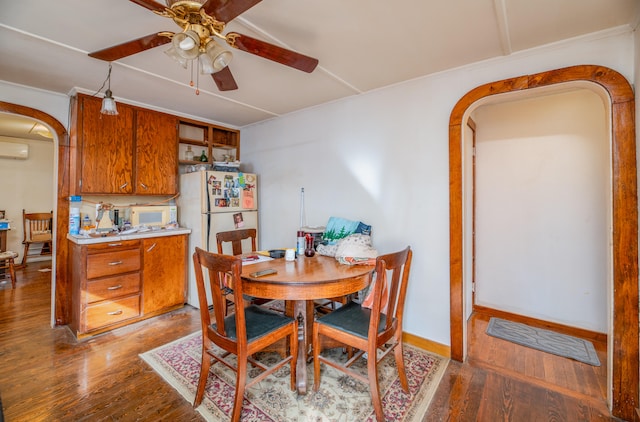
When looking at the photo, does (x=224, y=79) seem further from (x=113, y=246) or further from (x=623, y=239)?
(x=623, y=239)

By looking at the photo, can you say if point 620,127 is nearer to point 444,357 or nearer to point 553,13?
point 553,13

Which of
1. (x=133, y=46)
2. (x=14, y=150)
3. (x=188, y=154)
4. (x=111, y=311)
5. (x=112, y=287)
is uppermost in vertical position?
(x=14, y=150)

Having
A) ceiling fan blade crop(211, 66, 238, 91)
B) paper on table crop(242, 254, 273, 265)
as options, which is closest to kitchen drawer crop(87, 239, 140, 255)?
paper on table crop(242, 254, 273, 265)

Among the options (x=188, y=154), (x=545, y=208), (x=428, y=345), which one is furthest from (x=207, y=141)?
(x=545, y=208)

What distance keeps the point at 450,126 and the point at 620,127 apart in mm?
962

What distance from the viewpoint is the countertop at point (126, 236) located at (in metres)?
2.55

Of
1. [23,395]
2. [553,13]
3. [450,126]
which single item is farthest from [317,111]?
[23,395]

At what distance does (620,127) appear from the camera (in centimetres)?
167

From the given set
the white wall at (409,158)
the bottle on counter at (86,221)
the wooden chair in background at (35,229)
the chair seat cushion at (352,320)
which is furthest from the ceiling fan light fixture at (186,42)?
the wooden chair in background at (35,229)

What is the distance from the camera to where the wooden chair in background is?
5035 millimetres

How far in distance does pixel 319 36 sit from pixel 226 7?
2.57 ft

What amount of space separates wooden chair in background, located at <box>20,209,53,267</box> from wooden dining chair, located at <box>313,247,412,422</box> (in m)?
5.97

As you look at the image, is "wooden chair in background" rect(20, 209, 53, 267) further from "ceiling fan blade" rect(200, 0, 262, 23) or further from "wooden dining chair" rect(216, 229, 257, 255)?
"ceiling fan blade" rect(200, 0, 262, 23)

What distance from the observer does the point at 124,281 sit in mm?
2812
